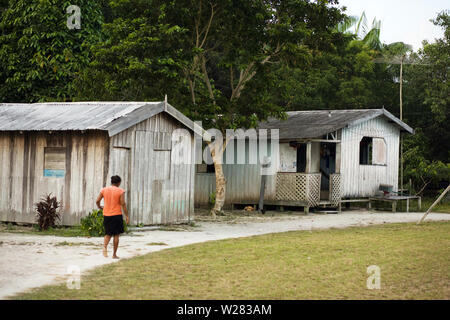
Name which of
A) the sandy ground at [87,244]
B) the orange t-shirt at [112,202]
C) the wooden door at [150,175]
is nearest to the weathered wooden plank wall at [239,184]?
the sandy ground at [87,244]

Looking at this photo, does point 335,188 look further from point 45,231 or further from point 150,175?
point 45,231

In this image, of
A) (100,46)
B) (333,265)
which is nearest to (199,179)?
(100,46)

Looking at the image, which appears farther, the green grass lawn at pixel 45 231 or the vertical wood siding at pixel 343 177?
the vertical wood siding at pixel 343 177

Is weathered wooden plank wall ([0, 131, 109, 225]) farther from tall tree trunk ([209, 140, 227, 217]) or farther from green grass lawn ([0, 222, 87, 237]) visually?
tall tree trunk ([209, 140, 227, 217])

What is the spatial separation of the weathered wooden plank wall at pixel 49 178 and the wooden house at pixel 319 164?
10.1 meters

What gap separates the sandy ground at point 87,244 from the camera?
10.4 metres

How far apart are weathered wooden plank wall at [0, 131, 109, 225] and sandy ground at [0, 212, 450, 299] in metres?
1.69

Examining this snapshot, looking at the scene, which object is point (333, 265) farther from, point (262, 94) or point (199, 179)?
point (199, 179)

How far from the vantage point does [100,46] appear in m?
22.4

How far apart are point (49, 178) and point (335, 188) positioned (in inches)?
489

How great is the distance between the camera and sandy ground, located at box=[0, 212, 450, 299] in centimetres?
1043

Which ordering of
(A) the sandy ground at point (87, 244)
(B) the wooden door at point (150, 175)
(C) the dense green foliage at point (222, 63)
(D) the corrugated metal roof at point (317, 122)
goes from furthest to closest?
(D) the corrugated metal roof at point (317, 122)
(C) the dense green foliage at point (222, 63)
(B) the wooden door at point (150, 175)
(A) the sandy ground at point (87, 244)

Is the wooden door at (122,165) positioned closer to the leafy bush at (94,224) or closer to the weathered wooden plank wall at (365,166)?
the leafy bush at (94,224)

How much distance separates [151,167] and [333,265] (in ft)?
24.8
